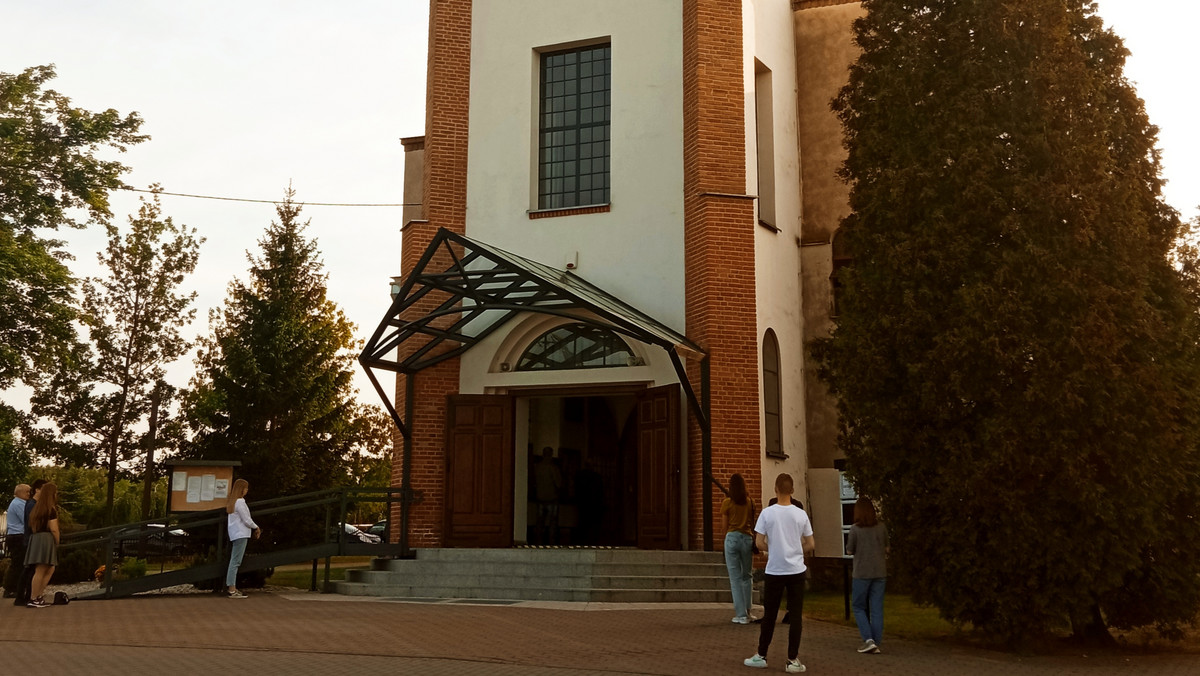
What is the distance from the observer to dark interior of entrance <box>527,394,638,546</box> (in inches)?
752

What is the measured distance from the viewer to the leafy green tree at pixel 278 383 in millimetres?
28500

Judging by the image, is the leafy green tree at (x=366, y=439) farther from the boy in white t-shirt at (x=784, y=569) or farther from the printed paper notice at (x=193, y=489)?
the boy in white t-shirt at (x=784, y=569)

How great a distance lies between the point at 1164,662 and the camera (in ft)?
30.6

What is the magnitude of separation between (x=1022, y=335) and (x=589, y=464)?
11619mm

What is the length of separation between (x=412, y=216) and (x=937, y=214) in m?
11.5

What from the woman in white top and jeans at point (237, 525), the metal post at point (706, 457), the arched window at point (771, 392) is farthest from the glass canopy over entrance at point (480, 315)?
the woman in white top and jeans at point (237, 525)

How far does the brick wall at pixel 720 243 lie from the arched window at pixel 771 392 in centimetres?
118

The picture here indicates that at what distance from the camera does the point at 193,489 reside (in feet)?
52.2

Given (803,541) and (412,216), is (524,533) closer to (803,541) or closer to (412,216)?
(412,216)

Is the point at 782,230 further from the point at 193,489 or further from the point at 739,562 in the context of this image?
the point at 193,489

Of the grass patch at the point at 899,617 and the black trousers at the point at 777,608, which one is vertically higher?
the black trousers at the point at 777,608

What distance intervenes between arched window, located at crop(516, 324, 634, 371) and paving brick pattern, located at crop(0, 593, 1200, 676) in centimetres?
511

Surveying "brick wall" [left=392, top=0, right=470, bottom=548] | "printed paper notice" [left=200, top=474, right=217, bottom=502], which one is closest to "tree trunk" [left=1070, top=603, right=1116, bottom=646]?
"brick wall" [left=392, top=0, right=470, bottom=548]

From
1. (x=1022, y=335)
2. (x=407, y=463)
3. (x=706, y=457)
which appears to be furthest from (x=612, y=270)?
(x=1022, y=335)
